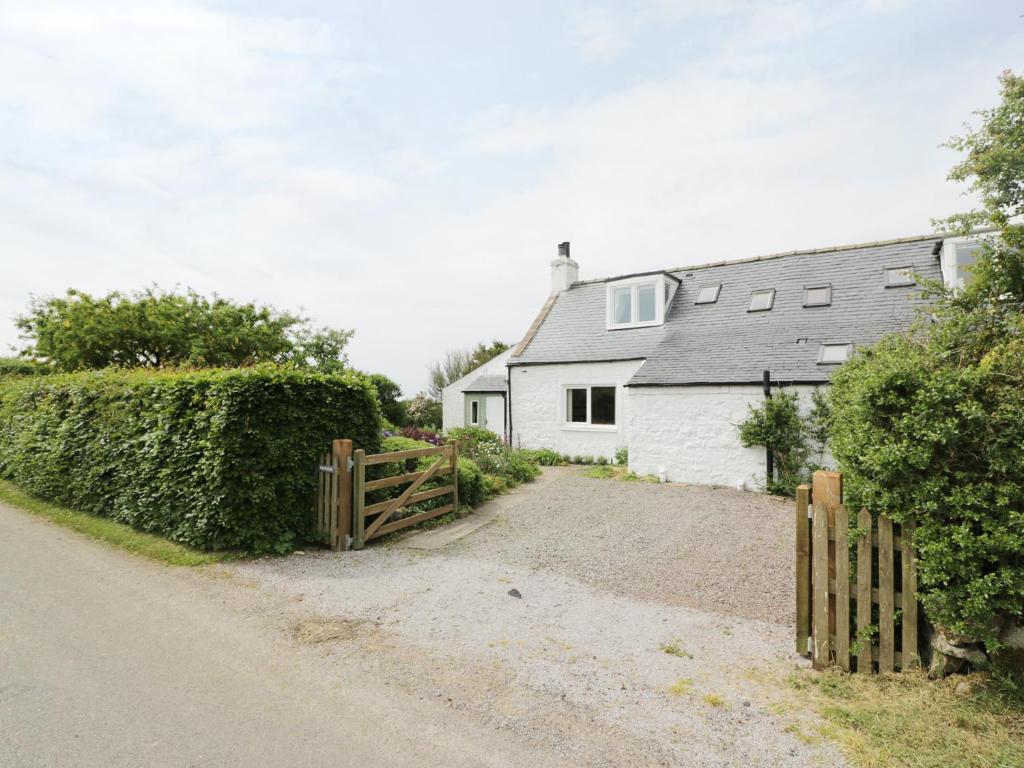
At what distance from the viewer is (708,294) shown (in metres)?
16.1

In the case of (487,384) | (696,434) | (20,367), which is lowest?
(696,434)

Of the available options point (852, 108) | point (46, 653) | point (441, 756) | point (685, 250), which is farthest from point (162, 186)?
point (685, 250)

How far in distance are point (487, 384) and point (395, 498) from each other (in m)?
13.0

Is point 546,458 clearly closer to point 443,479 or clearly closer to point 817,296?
point 443,479

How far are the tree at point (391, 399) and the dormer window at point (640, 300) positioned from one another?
34.5 feet

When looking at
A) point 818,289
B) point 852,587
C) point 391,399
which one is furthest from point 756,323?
point 391,399

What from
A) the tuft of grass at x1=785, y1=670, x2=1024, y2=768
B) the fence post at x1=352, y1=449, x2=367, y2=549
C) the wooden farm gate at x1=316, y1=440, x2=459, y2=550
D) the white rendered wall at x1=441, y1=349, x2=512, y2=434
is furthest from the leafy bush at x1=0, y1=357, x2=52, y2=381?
the tuft of grass at x1=785, y1=670, x2=1024, y2=768

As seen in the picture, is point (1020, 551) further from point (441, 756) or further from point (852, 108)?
point (852, 108)

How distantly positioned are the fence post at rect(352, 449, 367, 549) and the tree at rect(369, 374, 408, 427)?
14.6m

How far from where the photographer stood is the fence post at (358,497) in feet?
23.4

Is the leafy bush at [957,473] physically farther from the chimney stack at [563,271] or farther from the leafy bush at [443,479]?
the chimney stack at [563,271]

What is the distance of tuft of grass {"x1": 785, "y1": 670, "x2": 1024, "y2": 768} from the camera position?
2.75 meters

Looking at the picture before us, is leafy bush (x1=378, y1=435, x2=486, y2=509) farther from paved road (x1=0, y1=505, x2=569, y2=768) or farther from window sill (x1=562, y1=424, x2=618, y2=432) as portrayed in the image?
window sill (x1=562, y1=424, x2=618, y2=432)

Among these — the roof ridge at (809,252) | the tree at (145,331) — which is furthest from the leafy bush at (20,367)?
the roof ridge at (809,252)
